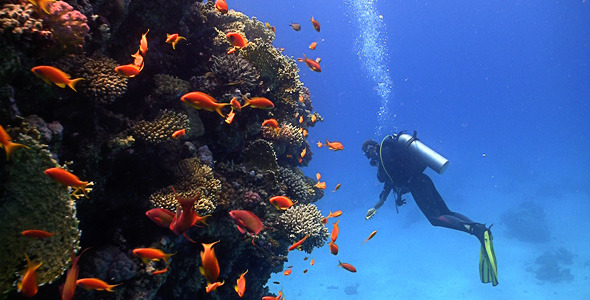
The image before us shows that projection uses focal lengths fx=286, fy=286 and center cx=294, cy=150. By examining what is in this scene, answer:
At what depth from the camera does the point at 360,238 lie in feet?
127

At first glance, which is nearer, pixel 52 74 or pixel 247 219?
pixel 52 74

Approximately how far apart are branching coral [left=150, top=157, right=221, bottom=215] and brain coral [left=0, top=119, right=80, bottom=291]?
1.26 meters

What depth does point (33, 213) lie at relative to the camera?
8.26ft

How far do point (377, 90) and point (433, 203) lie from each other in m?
97.8

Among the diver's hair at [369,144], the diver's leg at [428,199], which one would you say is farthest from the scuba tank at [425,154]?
the diver's hair at [369,144]

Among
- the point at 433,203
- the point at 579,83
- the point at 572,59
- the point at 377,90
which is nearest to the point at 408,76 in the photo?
the point at 377,90

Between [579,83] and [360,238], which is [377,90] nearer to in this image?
[360,238]

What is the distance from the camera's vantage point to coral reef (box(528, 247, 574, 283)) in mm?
22750

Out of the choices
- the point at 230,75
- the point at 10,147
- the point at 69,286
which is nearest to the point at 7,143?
the point at 10,147

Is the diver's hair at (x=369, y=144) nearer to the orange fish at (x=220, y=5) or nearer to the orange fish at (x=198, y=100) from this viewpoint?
the orange fish at (x=220, y=5)

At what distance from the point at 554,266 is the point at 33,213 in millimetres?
32970

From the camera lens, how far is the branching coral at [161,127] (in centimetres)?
388

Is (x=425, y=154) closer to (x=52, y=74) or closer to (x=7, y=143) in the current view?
(x=52, y=74)

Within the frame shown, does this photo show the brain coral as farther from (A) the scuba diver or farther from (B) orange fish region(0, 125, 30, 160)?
(A) the scuba diver
